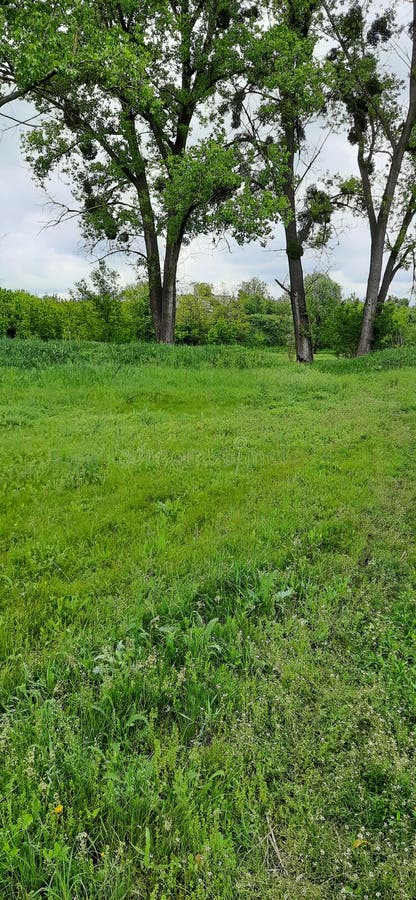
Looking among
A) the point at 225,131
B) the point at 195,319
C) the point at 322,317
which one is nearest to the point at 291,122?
the point at 225,131

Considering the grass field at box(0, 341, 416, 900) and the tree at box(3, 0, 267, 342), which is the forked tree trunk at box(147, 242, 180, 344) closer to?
the tree at box(3, 0, 267, 342)

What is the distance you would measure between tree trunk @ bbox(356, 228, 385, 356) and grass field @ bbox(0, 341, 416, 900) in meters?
14.4

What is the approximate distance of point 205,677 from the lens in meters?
2.18

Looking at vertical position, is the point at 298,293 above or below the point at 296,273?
below

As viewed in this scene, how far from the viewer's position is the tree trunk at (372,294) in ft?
57.3

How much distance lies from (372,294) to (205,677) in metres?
19.0

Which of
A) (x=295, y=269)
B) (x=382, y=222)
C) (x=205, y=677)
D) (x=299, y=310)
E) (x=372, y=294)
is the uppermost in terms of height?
(x=382, y=222)

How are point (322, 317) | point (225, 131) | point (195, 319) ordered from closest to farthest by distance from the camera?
point (225, 131) < point (322, 317) < point (195, 319)

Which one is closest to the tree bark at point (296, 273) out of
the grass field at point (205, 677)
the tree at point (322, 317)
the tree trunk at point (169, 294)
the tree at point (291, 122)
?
the tree at point (291, 122)

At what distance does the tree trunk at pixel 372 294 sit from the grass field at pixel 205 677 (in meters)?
14.4

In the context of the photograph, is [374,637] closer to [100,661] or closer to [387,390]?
[100,661]

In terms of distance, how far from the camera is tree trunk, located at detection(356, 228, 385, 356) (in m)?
17.5

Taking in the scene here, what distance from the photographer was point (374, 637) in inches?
97.3

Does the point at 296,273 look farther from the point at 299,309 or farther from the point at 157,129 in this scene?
the point at 157,129
